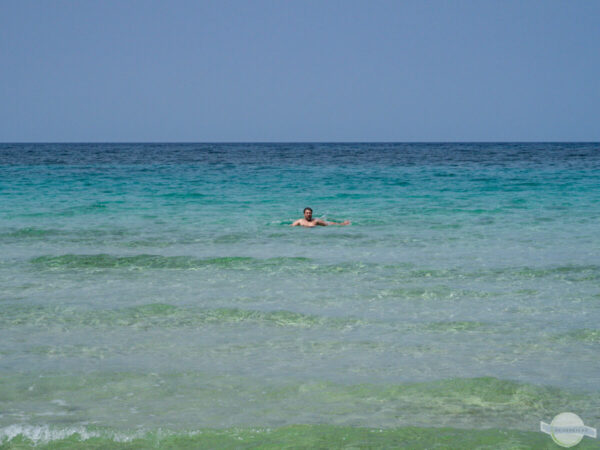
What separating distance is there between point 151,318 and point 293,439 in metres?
3.58

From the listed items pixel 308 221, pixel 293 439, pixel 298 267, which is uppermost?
pixel 308 221

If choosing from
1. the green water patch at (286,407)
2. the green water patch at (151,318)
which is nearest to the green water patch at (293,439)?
the green water patch at (286,407)

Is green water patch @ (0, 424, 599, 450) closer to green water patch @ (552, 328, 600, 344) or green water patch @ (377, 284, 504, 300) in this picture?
green water patch @ (552, 328, 600, 344)

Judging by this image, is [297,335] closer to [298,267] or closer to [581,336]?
[581,336]

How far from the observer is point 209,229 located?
618 inches

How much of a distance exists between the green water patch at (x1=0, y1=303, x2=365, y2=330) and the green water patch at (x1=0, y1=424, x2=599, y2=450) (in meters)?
2.59

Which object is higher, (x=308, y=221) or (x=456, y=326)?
(x=308, y=221)

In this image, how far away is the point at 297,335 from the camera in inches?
274

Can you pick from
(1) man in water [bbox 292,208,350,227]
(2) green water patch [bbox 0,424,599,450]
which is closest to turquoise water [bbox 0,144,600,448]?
(2) green water patch [bbox 0,424,599,450]

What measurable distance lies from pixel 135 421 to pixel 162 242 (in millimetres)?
8919

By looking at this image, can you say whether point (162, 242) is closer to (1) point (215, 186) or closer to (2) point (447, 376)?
(2) point (447, 376)

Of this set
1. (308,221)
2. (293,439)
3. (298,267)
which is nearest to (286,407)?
(293,439)

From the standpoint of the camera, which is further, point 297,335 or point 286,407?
point 297,335

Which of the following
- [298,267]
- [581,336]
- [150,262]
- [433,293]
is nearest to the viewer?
[581,336]
